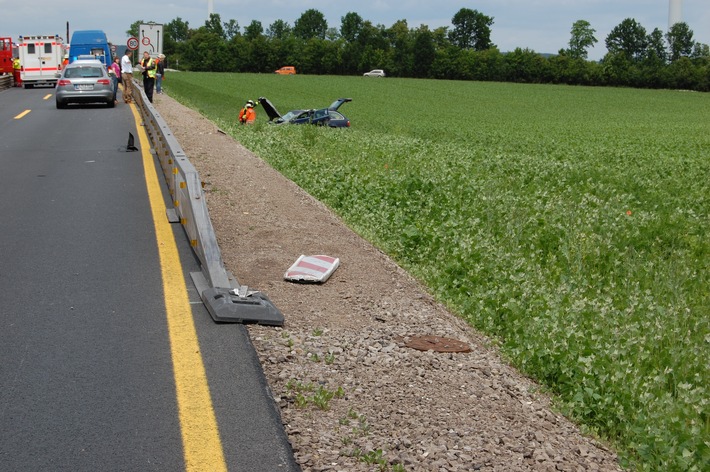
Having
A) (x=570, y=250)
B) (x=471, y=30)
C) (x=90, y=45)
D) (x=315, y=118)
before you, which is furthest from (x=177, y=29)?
(x=570, y=250)

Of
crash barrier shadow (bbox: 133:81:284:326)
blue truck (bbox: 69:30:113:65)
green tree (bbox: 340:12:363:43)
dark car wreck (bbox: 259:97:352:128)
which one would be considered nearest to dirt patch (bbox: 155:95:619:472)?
crash barrier shadow (bbox: 133:81:284:326)

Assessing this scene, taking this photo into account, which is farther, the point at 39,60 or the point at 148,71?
the point at 39,60

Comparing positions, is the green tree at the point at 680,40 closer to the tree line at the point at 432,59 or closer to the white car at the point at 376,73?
the tree line at the point at 432,59

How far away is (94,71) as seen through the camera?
29047mm

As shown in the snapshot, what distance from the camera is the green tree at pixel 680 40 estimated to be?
140m

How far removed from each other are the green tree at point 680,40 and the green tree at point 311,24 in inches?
2401

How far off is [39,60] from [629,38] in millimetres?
117515

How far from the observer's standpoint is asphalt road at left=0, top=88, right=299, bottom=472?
14.7ft

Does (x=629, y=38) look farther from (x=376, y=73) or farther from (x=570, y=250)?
(x=570, y=250)

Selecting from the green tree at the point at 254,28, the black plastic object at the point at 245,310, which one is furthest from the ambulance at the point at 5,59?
the green tree at the point at 254,28

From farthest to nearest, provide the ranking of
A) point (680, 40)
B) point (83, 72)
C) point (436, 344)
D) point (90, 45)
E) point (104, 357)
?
point (680, 40)
point (90, 45)
point (83, 72)
point (436, 344)
point (104, 357)

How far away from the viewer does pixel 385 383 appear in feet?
17.8

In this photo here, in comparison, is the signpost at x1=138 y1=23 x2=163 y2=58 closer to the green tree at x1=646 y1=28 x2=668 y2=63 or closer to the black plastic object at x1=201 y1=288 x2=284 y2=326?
the black plastic object at x1=201 y1=288 x2=284 y2=326

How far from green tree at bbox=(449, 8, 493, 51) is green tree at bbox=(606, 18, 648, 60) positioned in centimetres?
1992
